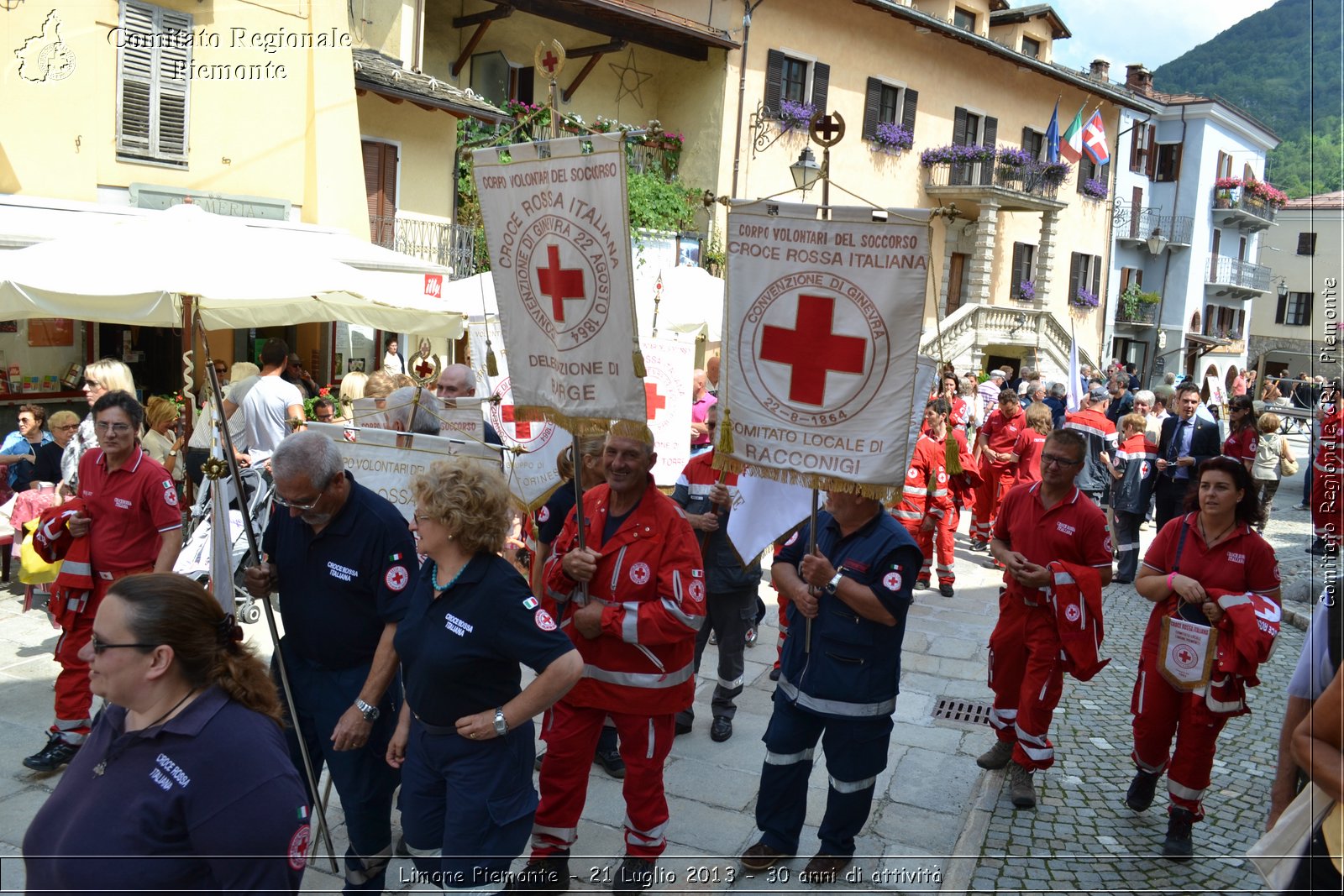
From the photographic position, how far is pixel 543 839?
433 cm

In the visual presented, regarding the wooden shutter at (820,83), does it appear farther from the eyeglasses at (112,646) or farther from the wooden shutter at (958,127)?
the eyeglasses at (112,646)

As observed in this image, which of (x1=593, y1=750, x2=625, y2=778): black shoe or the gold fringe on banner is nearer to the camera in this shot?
the gold fringe on banner

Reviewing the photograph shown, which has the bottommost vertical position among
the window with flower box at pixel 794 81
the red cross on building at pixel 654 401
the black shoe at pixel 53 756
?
the black shoe at pixel 53 756

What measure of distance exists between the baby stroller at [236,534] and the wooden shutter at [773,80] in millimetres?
19143

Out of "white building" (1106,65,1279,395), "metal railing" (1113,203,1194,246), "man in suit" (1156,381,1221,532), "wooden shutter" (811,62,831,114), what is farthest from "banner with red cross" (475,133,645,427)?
"metal railing" (1113,203,1194,246)

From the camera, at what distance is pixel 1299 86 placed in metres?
2.60

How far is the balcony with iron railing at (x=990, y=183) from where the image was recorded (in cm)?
2984

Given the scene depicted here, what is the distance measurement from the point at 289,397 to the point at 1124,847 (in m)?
6.70

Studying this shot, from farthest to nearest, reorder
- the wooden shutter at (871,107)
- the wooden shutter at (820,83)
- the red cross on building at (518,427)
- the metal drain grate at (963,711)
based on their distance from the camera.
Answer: the wooden shutter at (871,107) → the wooden shutter at (820,83) → the red cross on building at (518,427) → the metal drain grate at (963,711)

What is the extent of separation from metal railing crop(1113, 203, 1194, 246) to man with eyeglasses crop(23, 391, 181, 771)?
36700 mm

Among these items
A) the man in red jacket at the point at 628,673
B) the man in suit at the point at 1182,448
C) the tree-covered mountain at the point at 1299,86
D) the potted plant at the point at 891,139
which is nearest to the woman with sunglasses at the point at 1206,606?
the tree-covered mountain at the point at 1299,86

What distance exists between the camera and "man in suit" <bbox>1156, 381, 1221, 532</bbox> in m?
10.7

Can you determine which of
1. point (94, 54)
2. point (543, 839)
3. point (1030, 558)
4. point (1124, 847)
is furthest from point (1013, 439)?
point (94, 54)

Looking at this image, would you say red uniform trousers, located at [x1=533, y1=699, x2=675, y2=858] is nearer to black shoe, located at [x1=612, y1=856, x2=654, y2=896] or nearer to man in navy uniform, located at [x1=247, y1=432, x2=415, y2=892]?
black shoe, located at [x1=612, y1=856, x2=654, y2=896]
